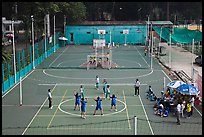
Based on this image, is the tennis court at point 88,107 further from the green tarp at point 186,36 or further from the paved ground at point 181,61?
the green tarp at point 186,36

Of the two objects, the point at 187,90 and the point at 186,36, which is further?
the point at 186,36

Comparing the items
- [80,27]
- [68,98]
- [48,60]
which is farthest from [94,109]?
[80,27]

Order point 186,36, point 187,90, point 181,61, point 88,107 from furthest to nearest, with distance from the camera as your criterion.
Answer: point 181,61 → point 186,36 → point 88,107 → point 187,90

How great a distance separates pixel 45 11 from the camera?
58062mm

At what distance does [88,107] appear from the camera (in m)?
23.6

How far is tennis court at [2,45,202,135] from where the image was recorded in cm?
1917

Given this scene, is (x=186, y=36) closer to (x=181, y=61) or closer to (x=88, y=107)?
(x=181, y=61)

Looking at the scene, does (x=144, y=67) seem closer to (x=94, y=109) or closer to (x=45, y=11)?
(x=94, y=109)

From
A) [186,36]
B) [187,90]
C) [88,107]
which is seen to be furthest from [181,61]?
[88,107]

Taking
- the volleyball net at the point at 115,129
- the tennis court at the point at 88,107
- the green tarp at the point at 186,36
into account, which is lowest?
the volleyball net at the point at 115,129

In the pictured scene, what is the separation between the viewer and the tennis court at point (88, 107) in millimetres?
19172

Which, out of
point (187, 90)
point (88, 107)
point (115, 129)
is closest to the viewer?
point (115, 129)

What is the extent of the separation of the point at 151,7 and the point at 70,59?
4504cm

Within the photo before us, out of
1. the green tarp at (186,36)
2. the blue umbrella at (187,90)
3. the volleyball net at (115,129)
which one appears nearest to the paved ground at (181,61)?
the green tarp at (186,36)
